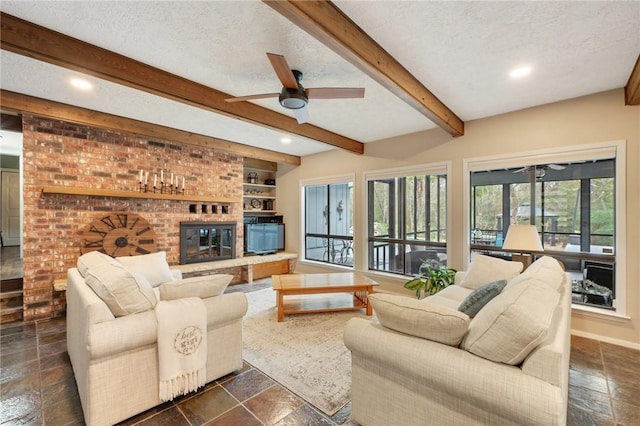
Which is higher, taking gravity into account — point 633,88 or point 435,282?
point 633,88

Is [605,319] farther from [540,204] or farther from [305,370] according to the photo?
[305,370]

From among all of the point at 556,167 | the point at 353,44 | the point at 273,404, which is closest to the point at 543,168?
the point at 556,167

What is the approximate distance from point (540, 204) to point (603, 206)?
22.0 inches

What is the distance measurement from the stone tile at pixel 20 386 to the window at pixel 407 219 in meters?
4.39

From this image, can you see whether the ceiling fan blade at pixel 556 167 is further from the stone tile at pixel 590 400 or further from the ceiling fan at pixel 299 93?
the ceiling fan at pixel 299 93

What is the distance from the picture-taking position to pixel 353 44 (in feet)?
6.55

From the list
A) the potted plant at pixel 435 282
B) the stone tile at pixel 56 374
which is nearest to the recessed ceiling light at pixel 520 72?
the potted plant at pixel 435 282

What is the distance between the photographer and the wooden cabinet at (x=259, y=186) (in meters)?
6.46

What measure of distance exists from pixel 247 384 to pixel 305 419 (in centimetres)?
62

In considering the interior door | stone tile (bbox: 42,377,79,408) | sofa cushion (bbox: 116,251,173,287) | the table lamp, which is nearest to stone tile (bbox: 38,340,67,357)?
stone tile (bbox: 42,377,79,408)

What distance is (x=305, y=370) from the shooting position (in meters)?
2.45

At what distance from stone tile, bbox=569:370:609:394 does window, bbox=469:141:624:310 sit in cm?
116

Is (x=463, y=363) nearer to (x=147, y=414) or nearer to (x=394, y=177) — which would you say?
(x=147, y=414)

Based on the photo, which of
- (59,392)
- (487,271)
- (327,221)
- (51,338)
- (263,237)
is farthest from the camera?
(327,221)
